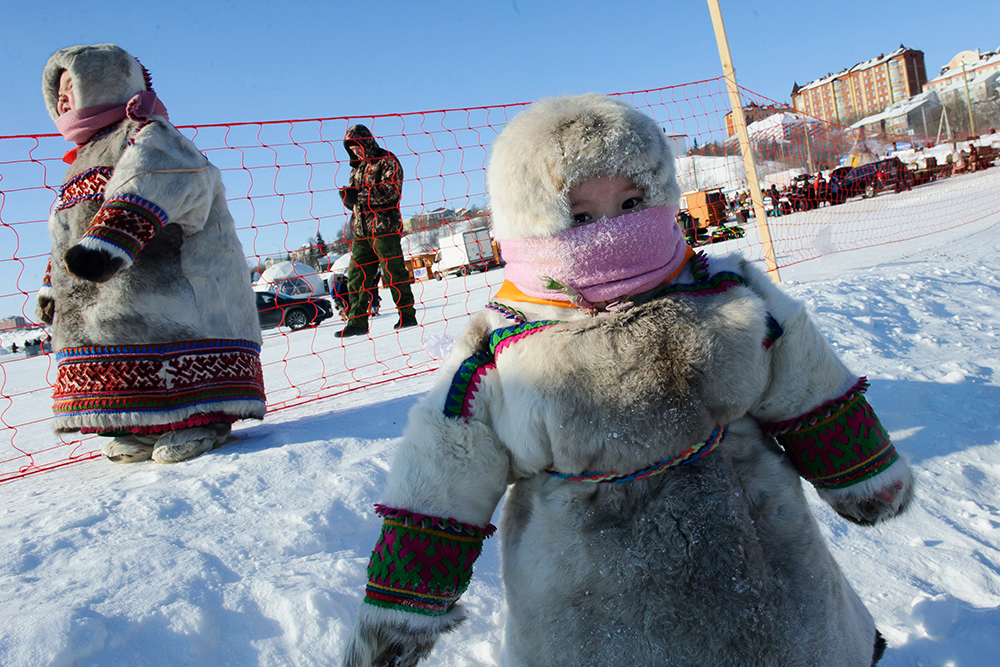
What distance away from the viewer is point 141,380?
2467mm

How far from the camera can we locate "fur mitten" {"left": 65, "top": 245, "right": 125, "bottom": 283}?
2.04 meters

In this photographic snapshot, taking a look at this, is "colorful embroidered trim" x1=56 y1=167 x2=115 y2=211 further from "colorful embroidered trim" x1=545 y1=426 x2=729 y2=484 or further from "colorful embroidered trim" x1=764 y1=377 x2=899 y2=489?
"colorful embroidered trim" x1=764 y1=377 x2=899 y2=489

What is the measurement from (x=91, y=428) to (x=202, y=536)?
933 mm

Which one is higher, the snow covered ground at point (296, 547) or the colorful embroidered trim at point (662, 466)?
the colorful embroidered trim at point (662, 466)

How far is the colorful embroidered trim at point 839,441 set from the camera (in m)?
1.13

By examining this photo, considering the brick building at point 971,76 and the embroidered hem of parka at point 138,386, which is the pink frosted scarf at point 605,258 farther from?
the brick building at point 971,76

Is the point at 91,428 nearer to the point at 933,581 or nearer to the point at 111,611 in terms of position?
the point at 111,611

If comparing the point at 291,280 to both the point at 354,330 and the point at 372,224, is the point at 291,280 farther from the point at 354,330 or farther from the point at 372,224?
the point at 372,224

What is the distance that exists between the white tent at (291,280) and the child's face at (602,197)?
10.6m

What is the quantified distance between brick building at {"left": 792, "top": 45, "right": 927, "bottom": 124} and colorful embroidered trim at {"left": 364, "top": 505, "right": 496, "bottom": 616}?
104 m

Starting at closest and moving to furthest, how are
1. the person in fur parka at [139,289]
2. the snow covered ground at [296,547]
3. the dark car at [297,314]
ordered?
the snow covered ground at [296,547]
the person in fur parka at [139,289]
the dark car at [297,314]

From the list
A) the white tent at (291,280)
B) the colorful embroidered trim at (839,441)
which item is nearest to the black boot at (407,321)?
the white tent at (291,280)

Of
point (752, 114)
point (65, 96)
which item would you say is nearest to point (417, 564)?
point (65, 96)

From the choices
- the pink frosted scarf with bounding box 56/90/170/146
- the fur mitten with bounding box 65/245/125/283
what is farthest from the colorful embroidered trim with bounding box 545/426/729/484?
the pink frosted scarf with bounding box 56/90/170/146
